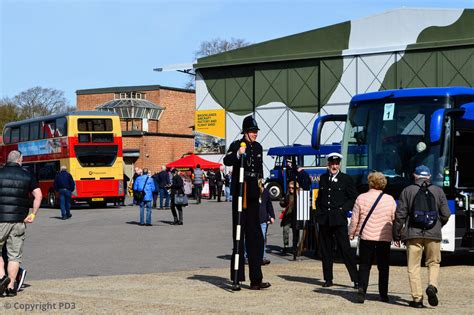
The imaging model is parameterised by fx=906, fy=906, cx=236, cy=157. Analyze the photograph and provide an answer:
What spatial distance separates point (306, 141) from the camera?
5262cm

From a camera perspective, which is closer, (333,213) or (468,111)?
(333,213)

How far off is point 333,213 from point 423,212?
1.92m

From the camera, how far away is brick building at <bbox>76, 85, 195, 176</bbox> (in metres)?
67.4

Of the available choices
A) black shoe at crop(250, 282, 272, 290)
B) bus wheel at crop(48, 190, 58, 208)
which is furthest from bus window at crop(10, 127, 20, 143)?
black shoe at crop(250, 282, 272, 290)

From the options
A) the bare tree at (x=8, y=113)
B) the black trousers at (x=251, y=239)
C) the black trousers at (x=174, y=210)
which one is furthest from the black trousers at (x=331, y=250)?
the bare tree at (x=8, y=113)

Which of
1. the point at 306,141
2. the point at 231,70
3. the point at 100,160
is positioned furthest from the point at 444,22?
the point at 100,160

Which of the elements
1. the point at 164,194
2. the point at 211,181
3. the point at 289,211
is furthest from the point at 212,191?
the point at 289,211

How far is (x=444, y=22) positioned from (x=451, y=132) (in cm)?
3525

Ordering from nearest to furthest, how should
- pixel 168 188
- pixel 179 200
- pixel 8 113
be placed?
1. pixel 179 200
2. pixel 168 188
3. pixel 8 113

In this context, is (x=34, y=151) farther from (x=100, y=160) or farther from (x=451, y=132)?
(x=451, y=132)

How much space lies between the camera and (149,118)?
235 ft

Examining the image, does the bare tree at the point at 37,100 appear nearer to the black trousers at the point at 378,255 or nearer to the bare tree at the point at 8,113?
the bare tree at the point at 8,113

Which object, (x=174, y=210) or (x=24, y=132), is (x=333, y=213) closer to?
(x=174, y=210)

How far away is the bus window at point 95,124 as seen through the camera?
3892cm
